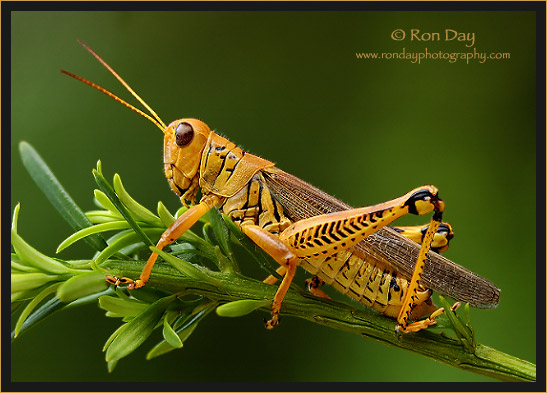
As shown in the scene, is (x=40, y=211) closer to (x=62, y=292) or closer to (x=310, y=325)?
(x=310, y=325)

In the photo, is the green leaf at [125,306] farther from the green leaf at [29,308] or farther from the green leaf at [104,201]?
the green leaf at [104,201]

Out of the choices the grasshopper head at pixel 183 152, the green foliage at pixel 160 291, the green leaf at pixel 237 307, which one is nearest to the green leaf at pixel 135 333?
the green foliage at pixel 160 291

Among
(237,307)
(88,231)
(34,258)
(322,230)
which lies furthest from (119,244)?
(322,230)

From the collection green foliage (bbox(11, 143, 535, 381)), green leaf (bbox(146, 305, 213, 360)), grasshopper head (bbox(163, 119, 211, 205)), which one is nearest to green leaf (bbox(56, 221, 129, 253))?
green foliage (bbox(11, 143, 535, 381))

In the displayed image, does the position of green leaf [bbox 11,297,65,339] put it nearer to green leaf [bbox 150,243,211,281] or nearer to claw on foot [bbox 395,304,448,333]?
green leaf [bbox 150,243,211,281]

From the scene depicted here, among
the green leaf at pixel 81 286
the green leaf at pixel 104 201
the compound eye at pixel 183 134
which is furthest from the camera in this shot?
the compound eye at pixel 183 134

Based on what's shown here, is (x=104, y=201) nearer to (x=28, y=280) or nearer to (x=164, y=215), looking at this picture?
(x=164, y=215)
